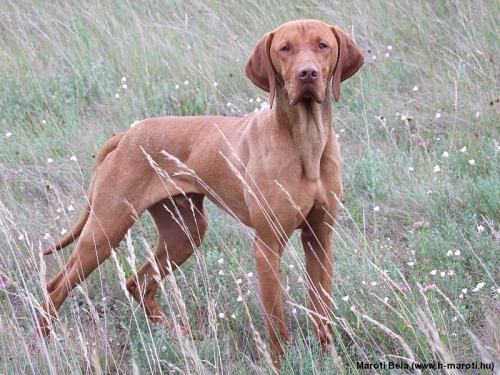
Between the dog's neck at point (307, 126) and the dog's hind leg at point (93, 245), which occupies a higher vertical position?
the dog's neck at point (307, 126)

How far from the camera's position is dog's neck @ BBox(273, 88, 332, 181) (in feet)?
13.6

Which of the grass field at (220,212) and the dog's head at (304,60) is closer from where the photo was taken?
the dog's head at (304,60)

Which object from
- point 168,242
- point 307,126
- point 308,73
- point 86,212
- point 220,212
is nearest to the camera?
point 308,73

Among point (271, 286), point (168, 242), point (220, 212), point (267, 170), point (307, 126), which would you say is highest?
point (307, 126)

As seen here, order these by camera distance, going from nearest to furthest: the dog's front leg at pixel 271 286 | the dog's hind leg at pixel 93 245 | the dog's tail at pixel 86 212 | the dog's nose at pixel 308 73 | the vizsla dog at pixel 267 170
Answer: the dog's nose at pixel 308 73 < the vizsla dog at pixel 267 170 < the dog's front leg at pixel 271 286 < the dog's hind leg at pixel 93 245 < the dog's tail at pixel 86 212

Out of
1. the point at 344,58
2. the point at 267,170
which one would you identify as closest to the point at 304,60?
the point at 344,58

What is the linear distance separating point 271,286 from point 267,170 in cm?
60

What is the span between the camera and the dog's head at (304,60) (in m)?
3.94

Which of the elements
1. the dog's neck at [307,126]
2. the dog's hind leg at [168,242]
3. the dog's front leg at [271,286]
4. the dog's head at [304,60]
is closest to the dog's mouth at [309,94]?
the dog's head at [304,60]

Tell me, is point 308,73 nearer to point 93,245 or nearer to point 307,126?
point 307,126

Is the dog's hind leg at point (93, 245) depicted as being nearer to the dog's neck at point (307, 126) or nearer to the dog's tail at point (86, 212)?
the dog's tail at point (86, 212)

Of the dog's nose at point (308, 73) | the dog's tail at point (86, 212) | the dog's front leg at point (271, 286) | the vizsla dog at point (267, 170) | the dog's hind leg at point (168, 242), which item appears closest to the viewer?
the dog's nose at point (308, 73)

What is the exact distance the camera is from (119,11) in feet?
28.9

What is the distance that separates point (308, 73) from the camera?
387 cm
